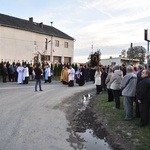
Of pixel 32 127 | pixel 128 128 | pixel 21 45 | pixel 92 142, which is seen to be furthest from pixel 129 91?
pixel 21 45

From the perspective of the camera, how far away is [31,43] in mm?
43250

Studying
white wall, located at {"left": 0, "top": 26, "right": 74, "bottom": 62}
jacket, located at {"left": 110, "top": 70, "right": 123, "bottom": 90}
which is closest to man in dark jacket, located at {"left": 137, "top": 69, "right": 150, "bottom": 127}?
jacket, located at {"left": 110, "top": 70, "right": 123, "bottom": 90}

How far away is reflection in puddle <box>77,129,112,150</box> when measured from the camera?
233 inches

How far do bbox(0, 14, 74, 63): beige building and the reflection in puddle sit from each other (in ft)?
105

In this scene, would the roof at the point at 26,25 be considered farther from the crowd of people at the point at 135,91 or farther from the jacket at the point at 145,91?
the jacket at the point at 145,91

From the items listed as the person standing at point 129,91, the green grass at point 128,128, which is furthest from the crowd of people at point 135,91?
the green grass at point 128,128

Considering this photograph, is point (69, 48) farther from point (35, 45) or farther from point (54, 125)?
point (54, 125)

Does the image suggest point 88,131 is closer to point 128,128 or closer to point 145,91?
point 128,128

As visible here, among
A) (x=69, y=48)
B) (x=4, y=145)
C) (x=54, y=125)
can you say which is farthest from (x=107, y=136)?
(x=69, y=48)

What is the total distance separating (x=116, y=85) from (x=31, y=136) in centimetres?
458

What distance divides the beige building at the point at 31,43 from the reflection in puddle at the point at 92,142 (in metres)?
31.9

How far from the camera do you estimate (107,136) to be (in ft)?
A: 22.1

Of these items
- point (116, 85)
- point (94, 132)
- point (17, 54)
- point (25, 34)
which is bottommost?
point (94, 132)

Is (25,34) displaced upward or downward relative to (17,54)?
upward
